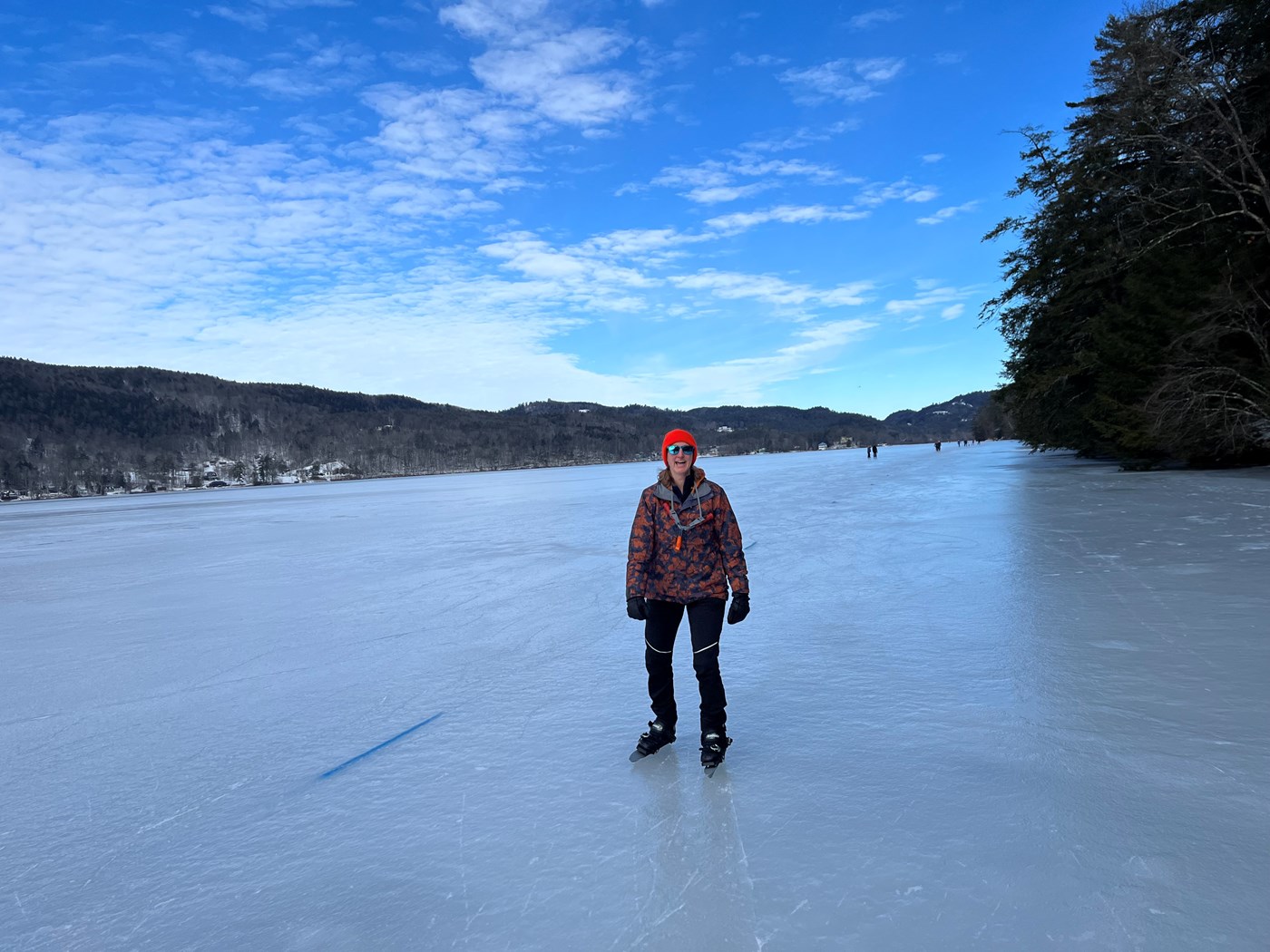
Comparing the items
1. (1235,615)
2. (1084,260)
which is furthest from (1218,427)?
(1235,615)

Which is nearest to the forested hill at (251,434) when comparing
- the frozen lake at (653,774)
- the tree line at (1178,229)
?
the tree line at (1178,229)

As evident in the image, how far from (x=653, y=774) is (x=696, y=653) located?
1.80 ft

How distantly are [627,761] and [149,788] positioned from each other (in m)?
2.18

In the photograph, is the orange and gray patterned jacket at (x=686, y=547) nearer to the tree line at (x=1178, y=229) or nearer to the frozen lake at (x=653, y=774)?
the frozen lake at (x=653, y=774)

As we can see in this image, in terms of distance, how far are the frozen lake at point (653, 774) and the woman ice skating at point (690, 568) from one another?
36 cm

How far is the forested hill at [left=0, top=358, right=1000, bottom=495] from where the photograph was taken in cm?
11406

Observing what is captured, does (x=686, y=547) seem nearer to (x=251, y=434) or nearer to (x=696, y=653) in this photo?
(x=696, y=653)

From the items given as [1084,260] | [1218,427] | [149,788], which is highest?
[1084,260]

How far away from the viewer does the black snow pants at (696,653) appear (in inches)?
125

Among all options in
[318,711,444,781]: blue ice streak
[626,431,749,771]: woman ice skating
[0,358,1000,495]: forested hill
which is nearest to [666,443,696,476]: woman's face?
[626,431,749,771]: woman ice skating

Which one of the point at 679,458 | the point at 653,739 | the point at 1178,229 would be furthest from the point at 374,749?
the point at 1178,229

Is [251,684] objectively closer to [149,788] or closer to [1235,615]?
[149,788]

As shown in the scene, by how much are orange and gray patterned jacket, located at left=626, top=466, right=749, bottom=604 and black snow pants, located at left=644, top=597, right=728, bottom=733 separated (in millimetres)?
61

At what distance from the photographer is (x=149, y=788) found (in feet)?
10.7
